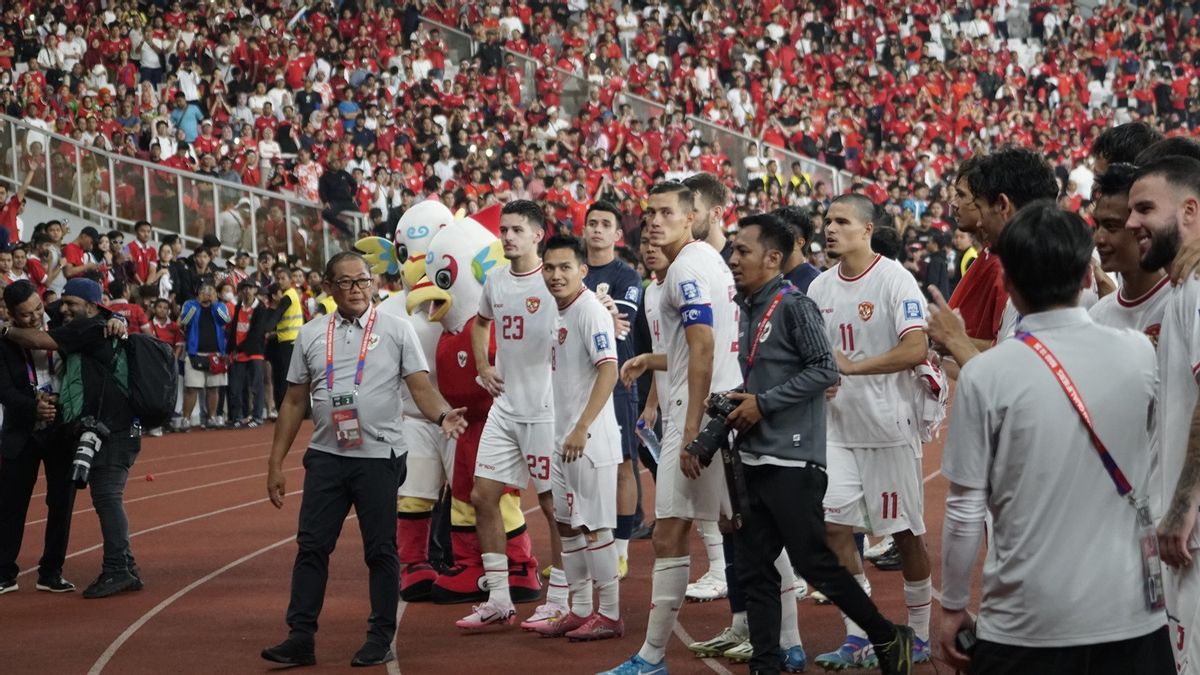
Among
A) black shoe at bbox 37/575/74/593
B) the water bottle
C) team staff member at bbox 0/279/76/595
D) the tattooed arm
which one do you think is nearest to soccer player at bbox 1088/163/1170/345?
the tattooed arm

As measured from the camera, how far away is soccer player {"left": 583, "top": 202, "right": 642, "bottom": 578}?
9.01m

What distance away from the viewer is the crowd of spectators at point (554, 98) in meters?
20.6

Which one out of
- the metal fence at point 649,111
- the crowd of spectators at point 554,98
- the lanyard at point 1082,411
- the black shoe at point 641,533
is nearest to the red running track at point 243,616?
the black shoe at point 641,533

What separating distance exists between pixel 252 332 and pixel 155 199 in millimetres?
2085

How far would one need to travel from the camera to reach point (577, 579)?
7.39 m

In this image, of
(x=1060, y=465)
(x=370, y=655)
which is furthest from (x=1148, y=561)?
(x=370, y=655)

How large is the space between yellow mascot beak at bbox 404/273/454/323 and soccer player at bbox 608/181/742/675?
5.92 ft

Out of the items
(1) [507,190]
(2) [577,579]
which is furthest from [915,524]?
(1) [507,190]

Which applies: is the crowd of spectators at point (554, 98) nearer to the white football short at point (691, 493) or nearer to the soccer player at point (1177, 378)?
the white football short at point (691, 493)

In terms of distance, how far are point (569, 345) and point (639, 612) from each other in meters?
1.54

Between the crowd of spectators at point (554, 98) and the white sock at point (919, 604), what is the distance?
1012cm

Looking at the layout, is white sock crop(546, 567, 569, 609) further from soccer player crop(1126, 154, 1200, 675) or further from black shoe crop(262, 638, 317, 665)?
soccer player crop(1126, 154, 1200, 675)

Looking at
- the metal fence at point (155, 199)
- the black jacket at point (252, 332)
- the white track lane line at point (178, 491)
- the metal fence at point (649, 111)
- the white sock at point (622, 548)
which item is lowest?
the white sock at point (622, 548)

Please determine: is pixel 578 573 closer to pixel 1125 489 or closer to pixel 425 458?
pixel 425 458
